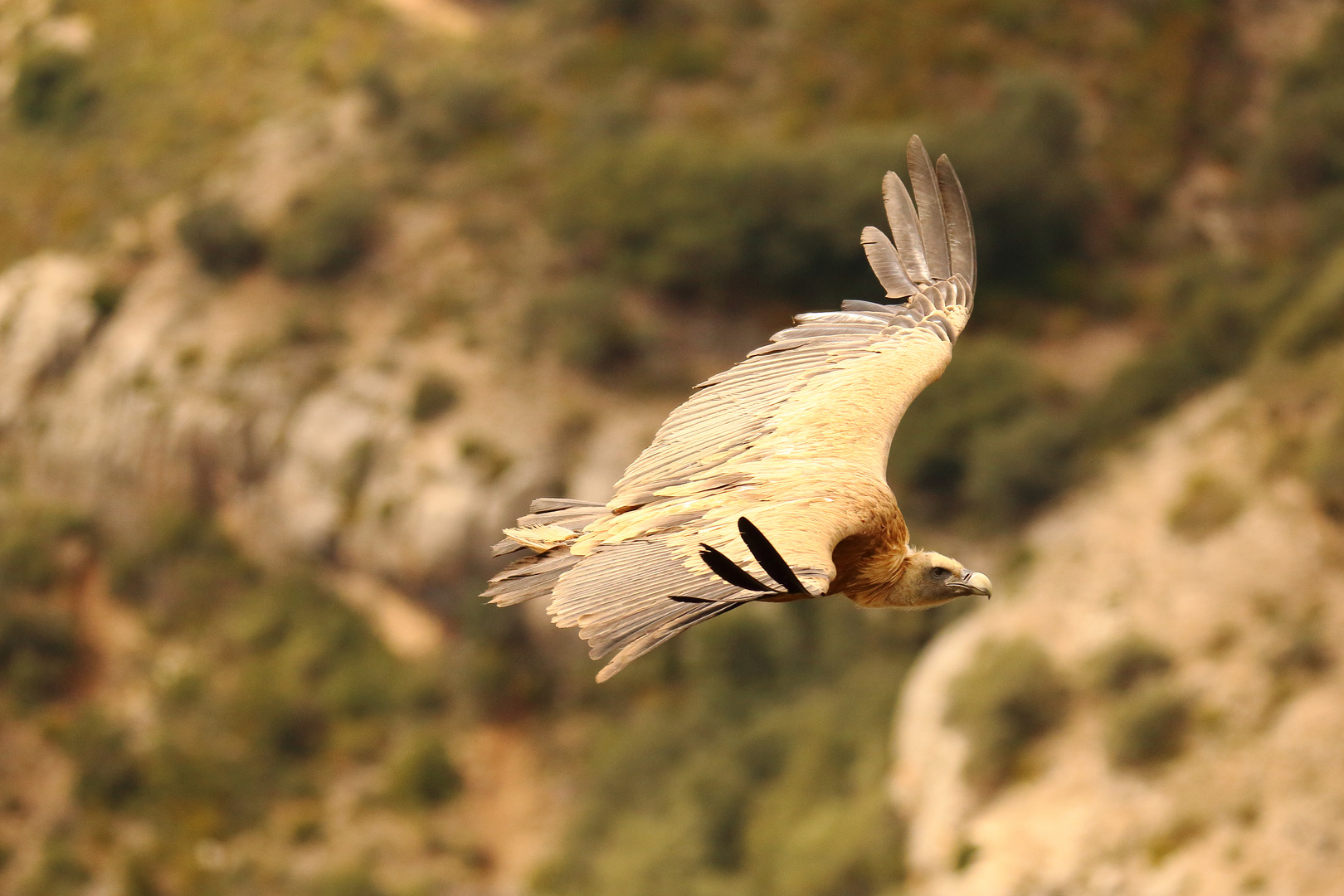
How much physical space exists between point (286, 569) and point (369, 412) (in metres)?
4.60

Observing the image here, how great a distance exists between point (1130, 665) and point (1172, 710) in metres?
1.63

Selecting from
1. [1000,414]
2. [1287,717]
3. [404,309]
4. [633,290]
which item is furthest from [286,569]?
[1287,717]

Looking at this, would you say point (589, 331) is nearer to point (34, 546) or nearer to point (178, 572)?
point (178, 572)

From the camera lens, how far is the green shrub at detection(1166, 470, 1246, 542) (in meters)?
31.7

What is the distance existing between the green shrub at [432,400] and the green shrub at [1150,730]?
20340mm

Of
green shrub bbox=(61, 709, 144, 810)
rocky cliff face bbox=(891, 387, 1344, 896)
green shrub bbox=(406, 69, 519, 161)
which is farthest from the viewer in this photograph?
green shrub bbox=(406, 69, 519, 161)

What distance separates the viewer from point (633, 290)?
4712 cm

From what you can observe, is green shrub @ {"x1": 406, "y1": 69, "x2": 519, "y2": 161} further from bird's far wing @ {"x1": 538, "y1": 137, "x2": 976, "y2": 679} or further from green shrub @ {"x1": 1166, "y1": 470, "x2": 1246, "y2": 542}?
bird's far wing @ {"x1": 538, "y1": 137, "x2": 976, "y2": 679}

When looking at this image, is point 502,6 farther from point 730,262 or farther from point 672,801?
point 672,801

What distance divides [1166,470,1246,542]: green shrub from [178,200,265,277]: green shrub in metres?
27.0

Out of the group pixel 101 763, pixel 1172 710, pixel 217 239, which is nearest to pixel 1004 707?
pixel 1172 710

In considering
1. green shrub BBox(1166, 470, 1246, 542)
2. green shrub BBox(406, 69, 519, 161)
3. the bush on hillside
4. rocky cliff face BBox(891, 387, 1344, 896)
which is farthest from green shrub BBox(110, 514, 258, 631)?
green shrub BBox(1166, 470, 1246, 542)

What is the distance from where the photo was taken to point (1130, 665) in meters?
29.7

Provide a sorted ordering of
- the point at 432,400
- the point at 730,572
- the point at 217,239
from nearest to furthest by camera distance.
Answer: the point at 730,572 → the point at 432,400 → the point at 217,239
